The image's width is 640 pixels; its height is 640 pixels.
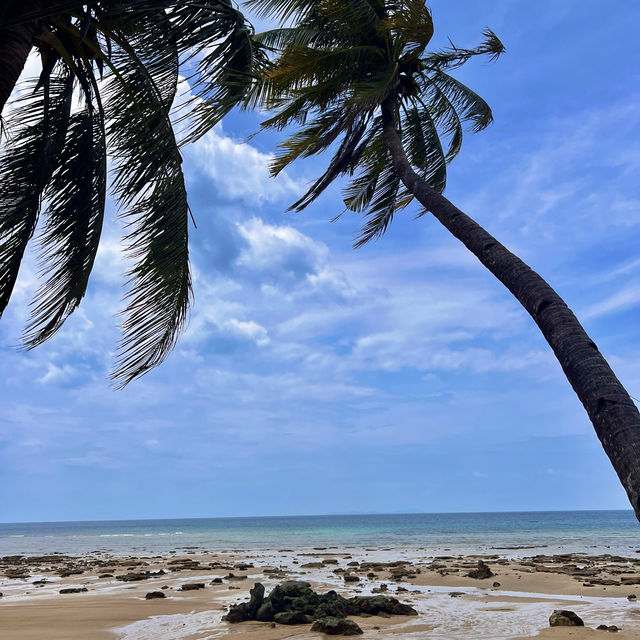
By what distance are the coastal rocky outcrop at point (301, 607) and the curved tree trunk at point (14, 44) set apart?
8278 mm

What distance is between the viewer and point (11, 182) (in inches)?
252

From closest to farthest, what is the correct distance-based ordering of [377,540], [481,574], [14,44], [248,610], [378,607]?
[14,44], [248,610], [378,607], [481,574], [377,540]

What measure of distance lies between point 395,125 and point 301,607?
820 cm

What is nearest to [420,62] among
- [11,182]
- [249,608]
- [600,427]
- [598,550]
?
[11,182]

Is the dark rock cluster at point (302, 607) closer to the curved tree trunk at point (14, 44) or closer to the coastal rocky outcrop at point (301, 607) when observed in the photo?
the coastal rocky outcrop at point (301, 607)

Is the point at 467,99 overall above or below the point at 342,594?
above

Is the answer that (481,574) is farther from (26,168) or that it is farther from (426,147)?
(26,168)

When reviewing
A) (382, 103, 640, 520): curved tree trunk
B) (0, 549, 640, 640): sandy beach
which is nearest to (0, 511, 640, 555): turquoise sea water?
(0, 549, 640, 640): sandy beach

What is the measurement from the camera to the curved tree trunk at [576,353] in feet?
11.5

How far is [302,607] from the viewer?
961cm

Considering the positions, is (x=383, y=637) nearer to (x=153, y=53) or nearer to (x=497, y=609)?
(x=497, y=609)

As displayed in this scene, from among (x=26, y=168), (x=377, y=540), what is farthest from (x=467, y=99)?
(x=377, y=540)

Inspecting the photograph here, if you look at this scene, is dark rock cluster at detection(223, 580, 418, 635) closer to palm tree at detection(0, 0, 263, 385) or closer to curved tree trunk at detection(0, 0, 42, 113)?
palm tree at detection(0, 0, 263, 385)

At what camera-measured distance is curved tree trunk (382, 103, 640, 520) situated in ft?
11.5
